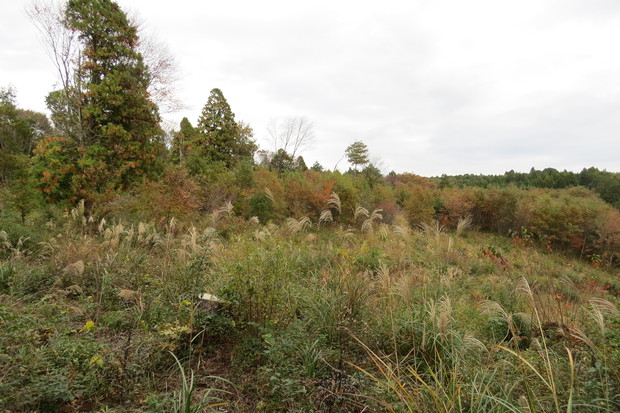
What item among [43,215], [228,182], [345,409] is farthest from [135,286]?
[228,182]

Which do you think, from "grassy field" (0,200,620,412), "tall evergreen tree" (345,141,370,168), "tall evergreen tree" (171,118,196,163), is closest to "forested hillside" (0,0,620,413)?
"grassy field" (0,200,620,412)

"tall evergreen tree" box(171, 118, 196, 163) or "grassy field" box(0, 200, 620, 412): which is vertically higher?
"tall evergreen tree" box(171, 118, 196, 163)

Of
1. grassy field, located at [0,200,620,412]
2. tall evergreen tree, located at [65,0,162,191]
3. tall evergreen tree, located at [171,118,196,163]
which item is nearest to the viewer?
grassy field, located at [0,200,620,412]

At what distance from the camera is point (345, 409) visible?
2021mm

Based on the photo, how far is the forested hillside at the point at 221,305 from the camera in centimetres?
194

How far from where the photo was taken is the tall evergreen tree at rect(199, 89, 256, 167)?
22.8 m

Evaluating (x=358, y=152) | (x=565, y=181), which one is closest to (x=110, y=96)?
(x=358, y=152)

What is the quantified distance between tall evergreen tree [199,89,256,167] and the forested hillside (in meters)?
12.2

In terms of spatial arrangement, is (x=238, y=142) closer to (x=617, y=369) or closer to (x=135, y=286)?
(x=135, y=286)

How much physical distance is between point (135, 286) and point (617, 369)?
16.0ft

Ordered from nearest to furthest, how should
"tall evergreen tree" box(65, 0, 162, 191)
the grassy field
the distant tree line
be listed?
the grassy field, "tall evergreen tree" box(65, 0, 162, 191), the distant tree line

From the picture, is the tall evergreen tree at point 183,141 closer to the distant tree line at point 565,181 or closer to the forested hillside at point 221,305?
the forested hillside at point 221,305

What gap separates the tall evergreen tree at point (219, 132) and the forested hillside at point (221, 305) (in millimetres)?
12212

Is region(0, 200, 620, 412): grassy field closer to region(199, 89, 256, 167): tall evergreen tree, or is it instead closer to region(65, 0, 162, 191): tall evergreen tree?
region(65, 0, 162, 191): tall evergreen tree
